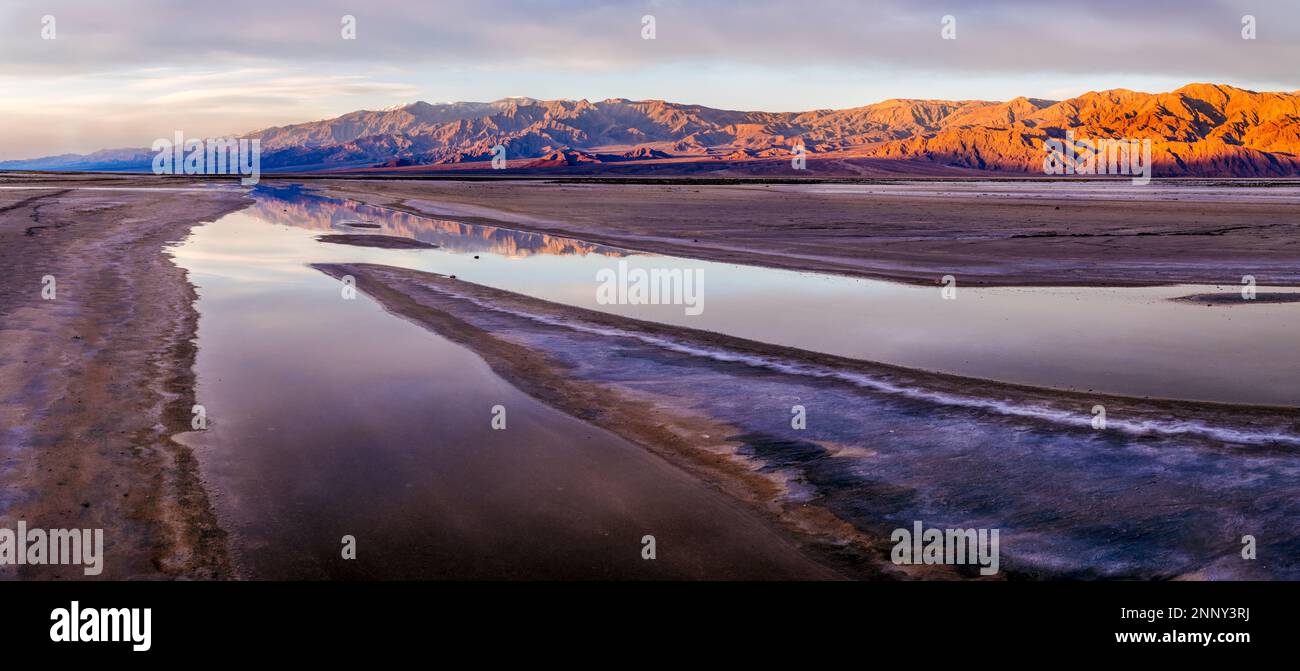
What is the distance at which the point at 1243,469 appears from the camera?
8430 mm

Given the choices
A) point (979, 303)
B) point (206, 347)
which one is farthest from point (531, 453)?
point (979, 303)

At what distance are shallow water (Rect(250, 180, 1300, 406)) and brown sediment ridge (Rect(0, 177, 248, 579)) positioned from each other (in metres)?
7.80

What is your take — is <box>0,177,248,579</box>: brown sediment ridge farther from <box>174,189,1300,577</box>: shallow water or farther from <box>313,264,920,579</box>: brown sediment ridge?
<box>313,264,920,579</box>: brown sediment ridge

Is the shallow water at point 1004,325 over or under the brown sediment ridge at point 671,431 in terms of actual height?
over

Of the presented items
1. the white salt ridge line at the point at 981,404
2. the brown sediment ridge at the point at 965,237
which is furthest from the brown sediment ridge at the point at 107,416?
the brown sediment ridge at the point at 965,237

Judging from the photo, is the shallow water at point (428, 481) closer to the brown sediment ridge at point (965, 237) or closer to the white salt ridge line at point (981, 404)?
the white salt ridge line at point (981, 404)

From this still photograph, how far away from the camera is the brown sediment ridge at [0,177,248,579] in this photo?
22.8ft

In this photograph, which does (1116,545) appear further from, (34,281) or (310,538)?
(34,281)

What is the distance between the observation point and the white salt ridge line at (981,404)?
374 inches

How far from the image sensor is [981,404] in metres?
10.9

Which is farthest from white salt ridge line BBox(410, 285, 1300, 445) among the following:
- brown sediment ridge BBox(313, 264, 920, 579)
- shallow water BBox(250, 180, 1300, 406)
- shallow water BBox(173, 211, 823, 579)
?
shallow water BBox(173, 211, 823, 579)

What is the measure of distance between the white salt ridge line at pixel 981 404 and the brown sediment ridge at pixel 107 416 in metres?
7.24

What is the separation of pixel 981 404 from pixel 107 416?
1017cm
